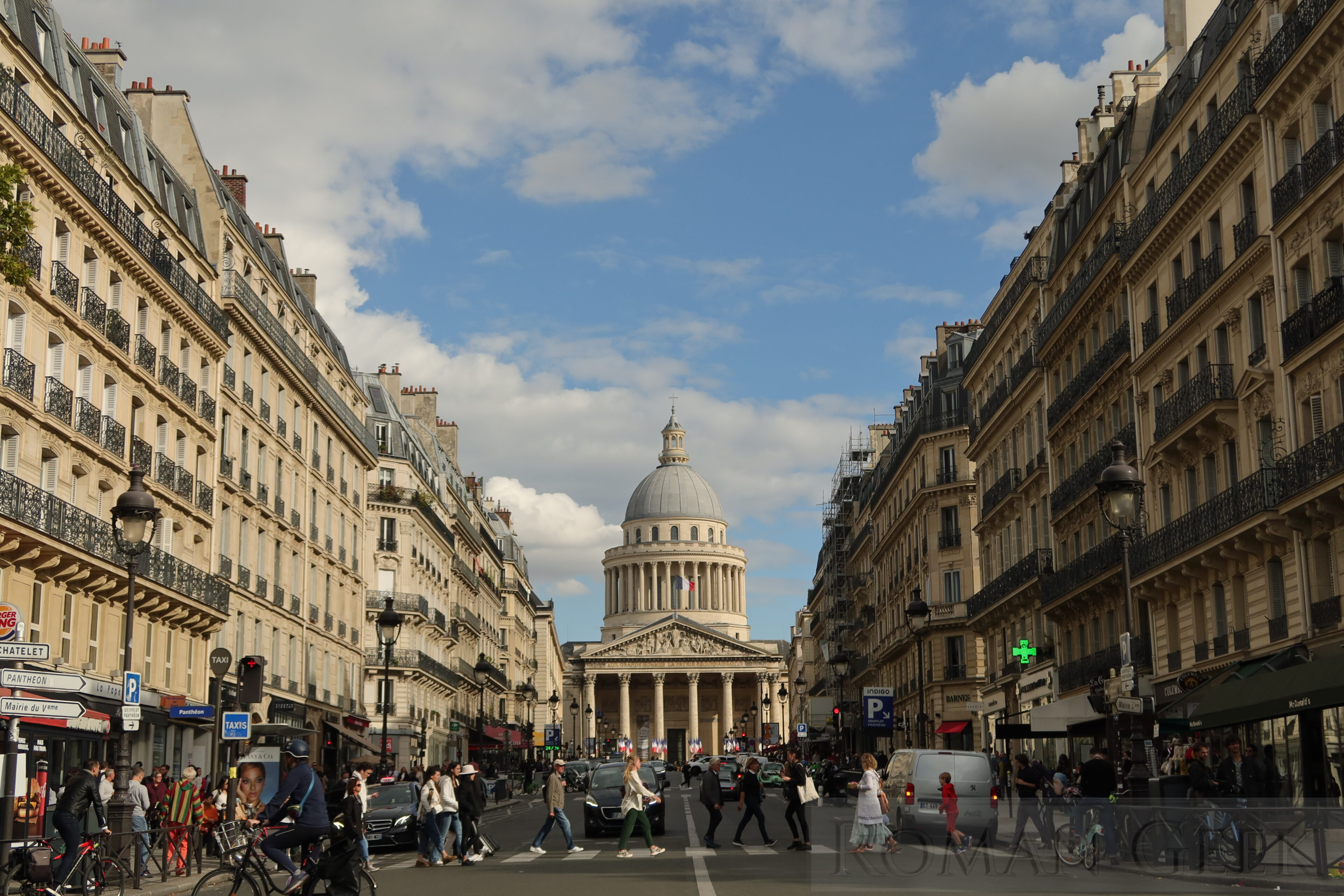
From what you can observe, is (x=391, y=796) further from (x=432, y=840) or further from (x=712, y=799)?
(x=712, y=799)

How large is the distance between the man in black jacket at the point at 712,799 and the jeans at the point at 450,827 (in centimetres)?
420

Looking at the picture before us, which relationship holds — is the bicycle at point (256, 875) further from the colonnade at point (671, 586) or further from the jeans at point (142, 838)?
the colonnade at point (671, 586)

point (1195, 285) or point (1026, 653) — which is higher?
point (1195, 285)

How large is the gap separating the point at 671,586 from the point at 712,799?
166 m

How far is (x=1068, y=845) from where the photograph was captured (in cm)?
1986

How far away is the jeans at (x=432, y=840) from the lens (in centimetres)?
2419

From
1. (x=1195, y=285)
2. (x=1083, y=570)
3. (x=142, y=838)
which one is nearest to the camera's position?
(x=142, y=838)

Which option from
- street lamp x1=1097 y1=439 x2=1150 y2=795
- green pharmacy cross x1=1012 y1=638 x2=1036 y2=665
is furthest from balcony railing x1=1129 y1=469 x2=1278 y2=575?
street lamp x1=1097 y1=439 x2=1150 y2=795

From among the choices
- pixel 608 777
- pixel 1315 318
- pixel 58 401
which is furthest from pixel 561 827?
pixel 1315 318

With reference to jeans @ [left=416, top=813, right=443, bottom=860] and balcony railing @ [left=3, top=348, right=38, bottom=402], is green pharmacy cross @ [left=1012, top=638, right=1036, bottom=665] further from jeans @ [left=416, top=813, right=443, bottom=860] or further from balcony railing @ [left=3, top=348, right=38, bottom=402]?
balcony railing @ [left=3, top=348, right=38, bottom=402]

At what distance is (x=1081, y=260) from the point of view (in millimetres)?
40719

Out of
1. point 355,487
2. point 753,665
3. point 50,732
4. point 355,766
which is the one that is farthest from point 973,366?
point 753,665

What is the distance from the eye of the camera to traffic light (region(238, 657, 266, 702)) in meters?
25.4

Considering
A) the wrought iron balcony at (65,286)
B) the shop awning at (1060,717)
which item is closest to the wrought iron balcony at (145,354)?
the wrought iron balcony at (65,286)
